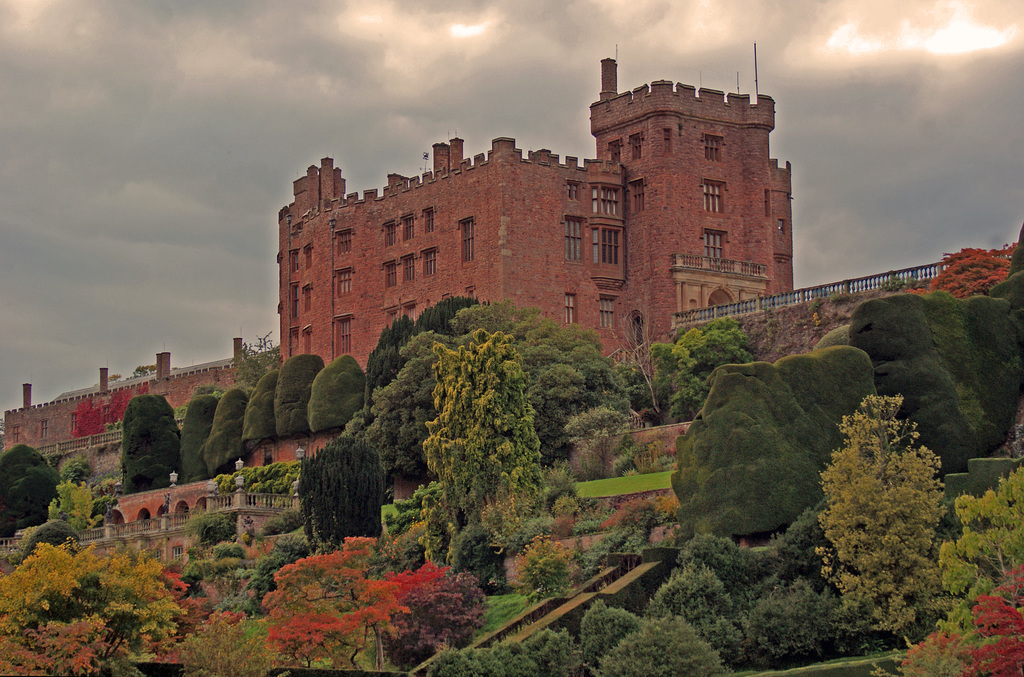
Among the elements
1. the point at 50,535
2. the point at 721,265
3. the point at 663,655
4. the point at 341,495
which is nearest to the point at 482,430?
the point at 341,495

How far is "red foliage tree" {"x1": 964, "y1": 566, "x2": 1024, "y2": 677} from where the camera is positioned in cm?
2564

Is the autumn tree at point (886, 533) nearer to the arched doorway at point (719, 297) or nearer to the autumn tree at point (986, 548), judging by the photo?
the autumn tree at point (986, 548)

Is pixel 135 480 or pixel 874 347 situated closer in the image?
pixel 874 347

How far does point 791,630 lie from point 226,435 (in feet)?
131

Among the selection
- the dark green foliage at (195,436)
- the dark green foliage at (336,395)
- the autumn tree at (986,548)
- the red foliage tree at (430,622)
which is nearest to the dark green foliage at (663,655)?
the autumn tree at (986,548)

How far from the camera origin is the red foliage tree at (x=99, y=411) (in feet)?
313

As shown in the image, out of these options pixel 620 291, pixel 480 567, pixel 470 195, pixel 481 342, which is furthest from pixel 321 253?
pixel 480 567

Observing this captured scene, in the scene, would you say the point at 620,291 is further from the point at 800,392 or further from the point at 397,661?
the point at 397,661

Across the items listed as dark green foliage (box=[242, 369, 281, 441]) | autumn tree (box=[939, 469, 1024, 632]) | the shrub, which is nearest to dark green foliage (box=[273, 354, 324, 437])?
dark green foliage (box=[242, 369, 281, 441])

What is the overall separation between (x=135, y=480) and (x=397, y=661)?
3592 centimetres

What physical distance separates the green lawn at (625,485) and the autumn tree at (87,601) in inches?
628

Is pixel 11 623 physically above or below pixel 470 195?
below

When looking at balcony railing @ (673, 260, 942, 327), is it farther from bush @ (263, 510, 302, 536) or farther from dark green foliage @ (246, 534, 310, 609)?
dark green foliage @ (246, 534, 310, 609)

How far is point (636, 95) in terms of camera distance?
67875mm
